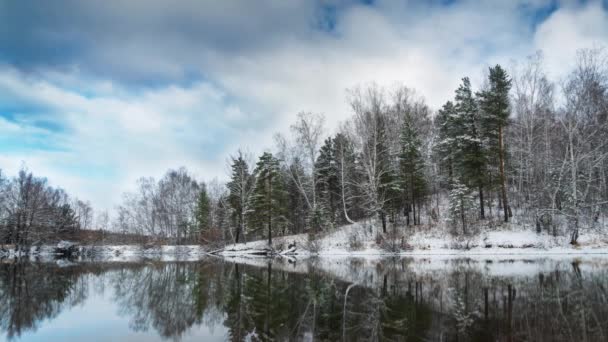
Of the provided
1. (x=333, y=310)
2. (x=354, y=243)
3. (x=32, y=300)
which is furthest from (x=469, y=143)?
(x=32, y=300)

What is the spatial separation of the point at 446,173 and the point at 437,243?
16.9 meters

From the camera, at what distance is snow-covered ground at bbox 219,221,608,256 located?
3169 centimetres

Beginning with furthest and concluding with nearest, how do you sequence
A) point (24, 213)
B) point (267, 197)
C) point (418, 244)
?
1. point (24, 213)
2. point (267, 197)
3. point (418, 244)

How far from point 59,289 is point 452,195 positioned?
31.7 metres

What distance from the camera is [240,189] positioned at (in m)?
55.3

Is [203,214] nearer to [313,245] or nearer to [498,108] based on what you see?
[313,245]

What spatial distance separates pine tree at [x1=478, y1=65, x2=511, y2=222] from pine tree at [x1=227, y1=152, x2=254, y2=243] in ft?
98.4

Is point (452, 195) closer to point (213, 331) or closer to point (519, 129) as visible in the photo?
point (519, 129)

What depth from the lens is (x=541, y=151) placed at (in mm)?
42375

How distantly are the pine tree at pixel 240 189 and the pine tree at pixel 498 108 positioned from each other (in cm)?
2999

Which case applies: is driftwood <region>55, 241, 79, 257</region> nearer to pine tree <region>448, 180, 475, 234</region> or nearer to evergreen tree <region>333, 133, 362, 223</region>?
evergreen tree <region>333, 133, 362, 223</region>

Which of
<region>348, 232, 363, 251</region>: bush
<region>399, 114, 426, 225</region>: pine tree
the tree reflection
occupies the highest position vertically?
<region>399, 114, 426, 225</region>: pine tree

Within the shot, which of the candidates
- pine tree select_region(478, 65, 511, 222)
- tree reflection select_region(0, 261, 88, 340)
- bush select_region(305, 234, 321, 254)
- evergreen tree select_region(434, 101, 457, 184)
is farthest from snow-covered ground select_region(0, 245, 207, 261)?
pine tree select_region(478, 65, 511, 222)

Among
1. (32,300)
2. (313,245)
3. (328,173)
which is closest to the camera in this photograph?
(32,300)
